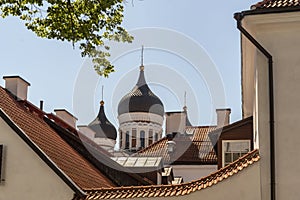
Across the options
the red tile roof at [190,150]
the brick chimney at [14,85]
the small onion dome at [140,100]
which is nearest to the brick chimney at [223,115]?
the red tile roof at [190,150]

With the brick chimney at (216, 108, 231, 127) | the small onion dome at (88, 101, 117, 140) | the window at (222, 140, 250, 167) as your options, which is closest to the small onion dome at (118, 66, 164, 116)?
the small onion dome at (88, 101, 117, 140)

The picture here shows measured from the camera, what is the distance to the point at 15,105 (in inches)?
748

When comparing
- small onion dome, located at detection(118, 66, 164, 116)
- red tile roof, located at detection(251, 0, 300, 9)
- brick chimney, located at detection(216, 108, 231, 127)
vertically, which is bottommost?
brick chimney, located at detection(216, 108, 231, 127)

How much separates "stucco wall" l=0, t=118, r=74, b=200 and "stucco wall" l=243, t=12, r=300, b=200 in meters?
5.36

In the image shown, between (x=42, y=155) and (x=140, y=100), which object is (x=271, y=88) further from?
(x=140, y=100)

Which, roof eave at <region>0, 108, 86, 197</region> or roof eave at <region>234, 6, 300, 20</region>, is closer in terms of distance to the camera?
Result: roof eave at <region>234, 6, 300, 20</region>

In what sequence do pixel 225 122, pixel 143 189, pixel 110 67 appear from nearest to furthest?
pixel 110 67, pixel 143 189, pixel 225 122

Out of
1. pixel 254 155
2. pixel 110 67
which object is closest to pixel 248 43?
pixel 254 155

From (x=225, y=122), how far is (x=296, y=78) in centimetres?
1727

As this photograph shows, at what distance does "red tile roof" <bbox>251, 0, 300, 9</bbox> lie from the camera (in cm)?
1307

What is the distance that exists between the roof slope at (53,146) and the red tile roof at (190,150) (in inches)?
327

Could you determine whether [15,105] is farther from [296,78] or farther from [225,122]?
[225,122]

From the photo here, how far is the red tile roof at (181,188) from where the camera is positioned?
13344mm

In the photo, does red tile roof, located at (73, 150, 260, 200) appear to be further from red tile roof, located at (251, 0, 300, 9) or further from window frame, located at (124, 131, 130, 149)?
window frame, located at (124, 131, 130, 149)
